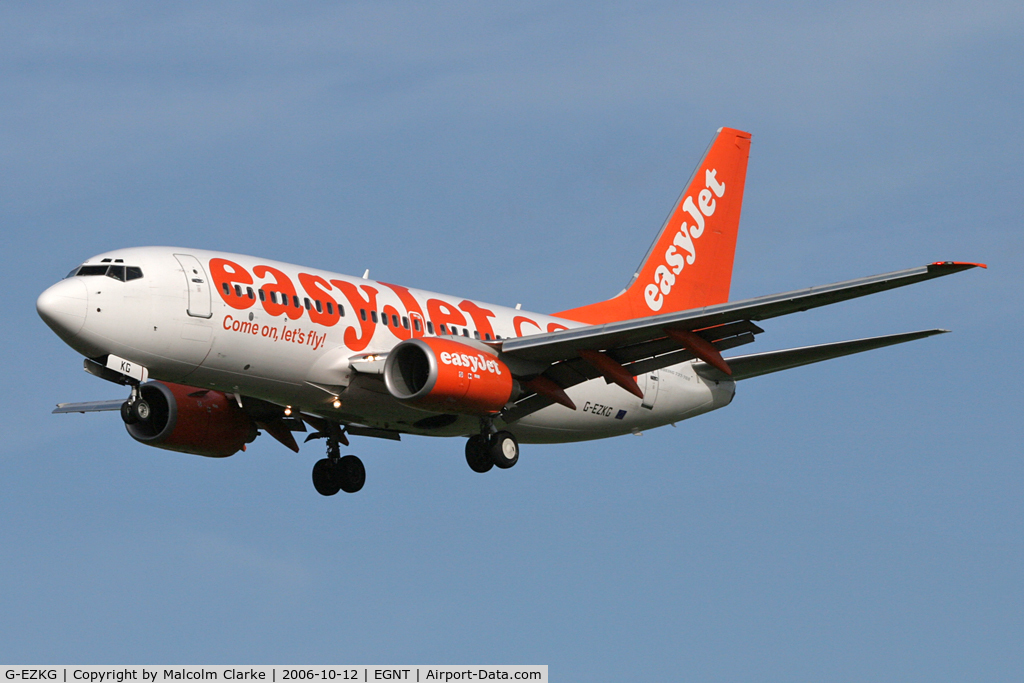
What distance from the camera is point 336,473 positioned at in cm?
4006

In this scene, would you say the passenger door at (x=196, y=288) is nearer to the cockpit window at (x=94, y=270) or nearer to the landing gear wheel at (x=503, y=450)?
the cockpit window at (x=94, y=270)

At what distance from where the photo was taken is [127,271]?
32.3m

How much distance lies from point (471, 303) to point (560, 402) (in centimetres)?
417

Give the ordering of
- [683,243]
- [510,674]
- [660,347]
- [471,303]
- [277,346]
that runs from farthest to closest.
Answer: [683,243] → [471,303] → [660,347] → [277,346] → [510,674]

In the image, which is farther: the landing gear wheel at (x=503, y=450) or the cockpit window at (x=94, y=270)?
the landing gear wheel at (x=503, y=450)

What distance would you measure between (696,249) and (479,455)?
1370 centimetres

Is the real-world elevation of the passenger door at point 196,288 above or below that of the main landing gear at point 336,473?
above

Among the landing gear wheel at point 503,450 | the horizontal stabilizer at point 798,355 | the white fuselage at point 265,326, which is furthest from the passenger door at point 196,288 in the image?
the horizontal stabilizer at point 798,355

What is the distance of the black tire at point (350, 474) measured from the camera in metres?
39.9

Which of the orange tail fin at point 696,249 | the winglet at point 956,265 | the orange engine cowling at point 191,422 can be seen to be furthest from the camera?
the orange tail fin at point 696,249

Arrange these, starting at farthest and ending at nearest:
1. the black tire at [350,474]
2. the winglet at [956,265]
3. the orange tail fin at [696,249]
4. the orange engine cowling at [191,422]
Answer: the orange tail fin at [696,249] < the black tire at [350,474] < the orange engine cowling at [191,422] < the winglet at [956,265]

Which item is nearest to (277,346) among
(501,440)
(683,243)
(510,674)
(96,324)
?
(96,324)

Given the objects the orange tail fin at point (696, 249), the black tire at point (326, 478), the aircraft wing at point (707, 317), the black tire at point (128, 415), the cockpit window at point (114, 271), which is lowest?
the black tire at point (128, 415)

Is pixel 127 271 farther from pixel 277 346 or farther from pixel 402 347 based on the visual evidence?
pixel 402 347
